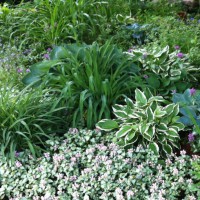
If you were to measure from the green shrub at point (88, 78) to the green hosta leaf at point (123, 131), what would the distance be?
1.04ft

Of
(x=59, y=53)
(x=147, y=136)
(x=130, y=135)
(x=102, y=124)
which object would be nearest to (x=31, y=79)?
(x=59, y=53)

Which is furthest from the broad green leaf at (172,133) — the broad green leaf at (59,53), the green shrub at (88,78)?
the broad green leaf at (59,53)

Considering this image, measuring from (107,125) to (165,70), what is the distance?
3.39 ft

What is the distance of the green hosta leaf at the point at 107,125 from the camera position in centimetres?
333

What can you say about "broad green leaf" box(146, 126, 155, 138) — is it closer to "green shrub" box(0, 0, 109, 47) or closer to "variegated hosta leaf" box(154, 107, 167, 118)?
"variegated hosta leaf" box(154, 107, 167, 118)

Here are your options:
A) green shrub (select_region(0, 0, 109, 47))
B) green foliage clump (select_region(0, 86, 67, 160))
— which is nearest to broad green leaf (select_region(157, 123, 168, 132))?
green foliage clump (select_region(0, 86, 67, 160))

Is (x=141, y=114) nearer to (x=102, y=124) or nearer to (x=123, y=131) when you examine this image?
(x=123, y=131)

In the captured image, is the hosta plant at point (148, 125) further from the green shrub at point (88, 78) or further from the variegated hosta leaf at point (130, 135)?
the green shrub at point (88, 78)

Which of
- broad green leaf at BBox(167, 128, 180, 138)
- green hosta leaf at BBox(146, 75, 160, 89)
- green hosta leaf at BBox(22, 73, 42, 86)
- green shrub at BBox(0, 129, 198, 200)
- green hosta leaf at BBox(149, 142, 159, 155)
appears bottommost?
green shrub at BBox(0, 129, 198, 200)

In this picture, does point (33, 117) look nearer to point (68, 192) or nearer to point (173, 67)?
point (68, 192)

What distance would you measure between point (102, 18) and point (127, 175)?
A: 117 inches

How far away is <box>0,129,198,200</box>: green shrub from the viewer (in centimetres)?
282

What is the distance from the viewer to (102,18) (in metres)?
5.45

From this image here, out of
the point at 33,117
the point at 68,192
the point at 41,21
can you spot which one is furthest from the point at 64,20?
the point at 68,192
